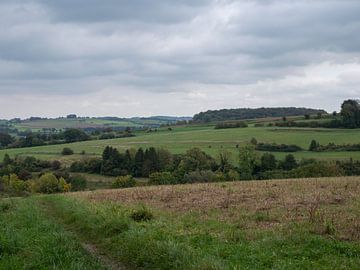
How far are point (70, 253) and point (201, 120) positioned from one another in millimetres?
157450

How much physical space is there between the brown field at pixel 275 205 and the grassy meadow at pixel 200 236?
0.04 m

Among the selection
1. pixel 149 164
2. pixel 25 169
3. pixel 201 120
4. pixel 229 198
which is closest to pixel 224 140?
pixel 149 164

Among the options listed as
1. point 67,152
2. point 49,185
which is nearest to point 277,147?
point 49,185

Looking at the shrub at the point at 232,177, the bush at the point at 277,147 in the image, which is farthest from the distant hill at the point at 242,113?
the shrub at the point at 232,177

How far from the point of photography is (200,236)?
1334cm

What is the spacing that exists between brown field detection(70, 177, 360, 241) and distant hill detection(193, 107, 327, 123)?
138m

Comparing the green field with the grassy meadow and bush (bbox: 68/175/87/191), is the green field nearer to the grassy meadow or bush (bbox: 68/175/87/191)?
bush (bbox: 68/175/87/191)

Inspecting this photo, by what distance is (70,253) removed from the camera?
11.5 m

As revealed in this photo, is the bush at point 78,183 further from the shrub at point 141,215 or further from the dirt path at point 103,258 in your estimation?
the dirt path at point 103,258

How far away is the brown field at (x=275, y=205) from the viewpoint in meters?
14.8

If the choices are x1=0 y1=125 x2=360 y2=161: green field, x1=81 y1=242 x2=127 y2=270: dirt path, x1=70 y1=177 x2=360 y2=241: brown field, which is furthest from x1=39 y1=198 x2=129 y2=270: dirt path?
x1=0 y1=125 x2=360 y2=161: green field

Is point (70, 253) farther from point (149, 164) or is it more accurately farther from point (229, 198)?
point (149, 164)

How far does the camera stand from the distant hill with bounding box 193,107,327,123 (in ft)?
538

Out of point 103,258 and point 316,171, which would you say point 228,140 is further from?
point 103,258
